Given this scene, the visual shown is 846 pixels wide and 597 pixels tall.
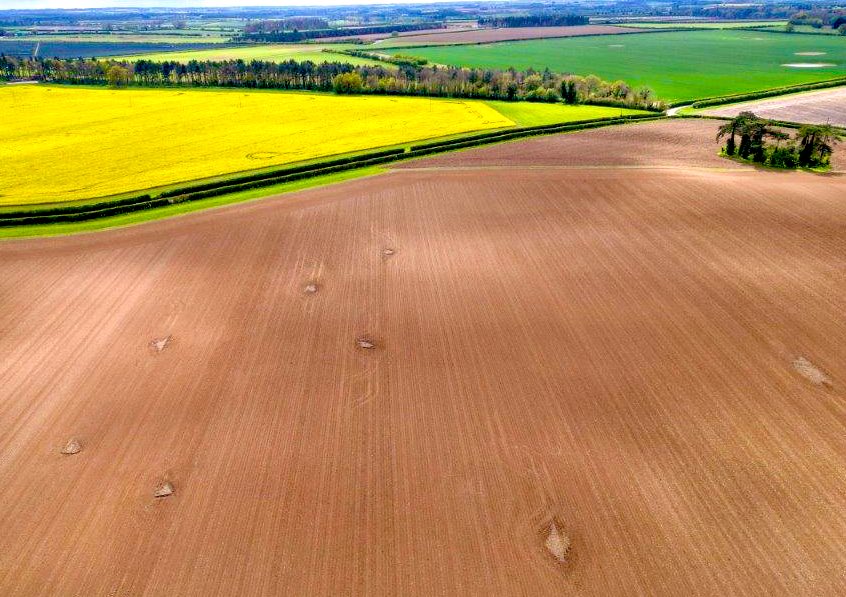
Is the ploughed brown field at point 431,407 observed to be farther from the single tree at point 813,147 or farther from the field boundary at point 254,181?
the single tree at point 813,147

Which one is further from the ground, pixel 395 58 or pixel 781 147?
pixel 395 58

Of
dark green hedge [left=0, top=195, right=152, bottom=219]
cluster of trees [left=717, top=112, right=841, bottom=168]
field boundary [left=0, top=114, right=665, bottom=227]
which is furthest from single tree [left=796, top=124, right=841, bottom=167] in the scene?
dark green hedge [left=0, top=195, right=152, bottom=219]

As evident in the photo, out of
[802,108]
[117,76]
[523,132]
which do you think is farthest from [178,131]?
[802,108]

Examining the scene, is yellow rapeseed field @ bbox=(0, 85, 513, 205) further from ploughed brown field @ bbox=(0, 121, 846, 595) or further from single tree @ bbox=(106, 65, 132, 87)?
ploughed brown field @ bbox=(0, 121, 846, 595)

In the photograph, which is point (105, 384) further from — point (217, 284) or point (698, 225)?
point (698, 225)

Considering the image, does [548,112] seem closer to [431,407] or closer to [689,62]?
[431,407]

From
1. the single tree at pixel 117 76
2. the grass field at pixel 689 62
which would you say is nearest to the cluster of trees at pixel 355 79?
the single tree at pixel 117 76

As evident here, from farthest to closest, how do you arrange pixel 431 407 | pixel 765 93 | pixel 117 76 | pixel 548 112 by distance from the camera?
pixel 117 76 < pixel 765 93 < pixel 548 112 < pixel 431 407
